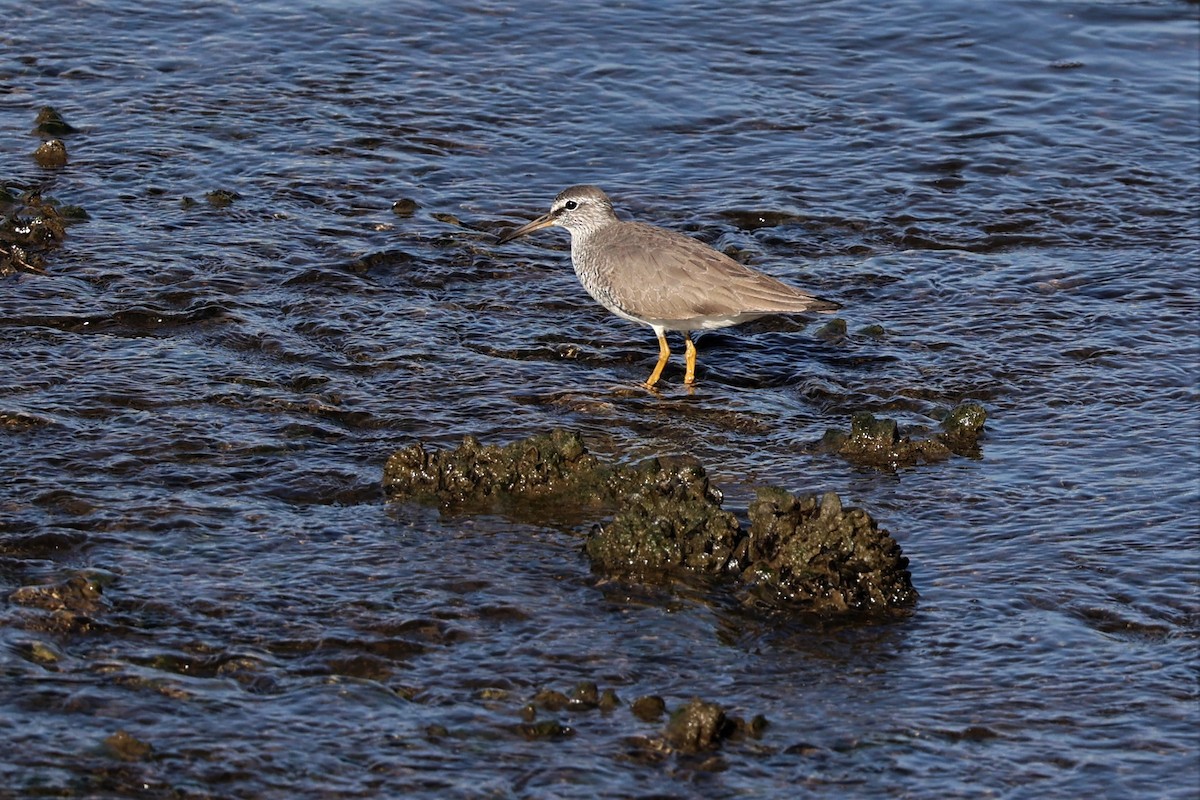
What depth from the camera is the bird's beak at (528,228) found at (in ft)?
32.4

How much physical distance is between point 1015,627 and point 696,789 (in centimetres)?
174

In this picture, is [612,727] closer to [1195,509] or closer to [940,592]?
[940,592]

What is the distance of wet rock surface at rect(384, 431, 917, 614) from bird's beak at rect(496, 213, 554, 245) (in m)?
3.05

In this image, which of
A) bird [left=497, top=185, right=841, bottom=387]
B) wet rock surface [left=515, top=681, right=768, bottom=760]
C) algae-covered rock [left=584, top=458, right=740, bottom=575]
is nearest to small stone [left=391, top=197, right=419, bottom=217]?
bird [left=497, top=185, right=841, bottom=387]

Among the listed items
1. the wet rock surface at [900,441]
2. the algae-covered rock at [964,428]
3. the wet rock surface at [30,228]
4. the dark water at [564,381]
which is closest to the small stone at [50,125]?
the dark water at [564,381]

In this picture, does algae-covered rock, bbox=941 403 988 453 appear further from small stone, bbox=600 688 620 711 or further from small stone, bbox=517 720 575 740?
small stone, bbox=517 720 575 740

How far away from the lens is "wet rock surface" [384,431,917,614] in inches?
250

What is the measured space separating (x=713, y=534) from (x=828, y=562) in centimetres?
49

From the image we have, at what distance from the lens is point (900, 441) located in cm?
781

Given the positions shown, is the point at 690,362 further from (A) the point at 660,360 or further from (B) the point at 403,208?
(B) the point at 403,208

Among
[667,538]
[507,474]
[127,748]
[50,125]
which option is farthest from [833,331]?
[50,125]

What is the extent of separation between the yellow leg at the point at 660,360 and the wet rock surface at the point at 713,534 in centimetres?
180

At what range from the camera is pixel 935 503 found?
7.41 metres

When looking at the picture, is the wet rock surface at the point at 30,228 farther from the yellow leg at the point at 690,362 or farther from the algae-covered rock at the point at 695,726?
the algae-covered rock at the point at 695,726
